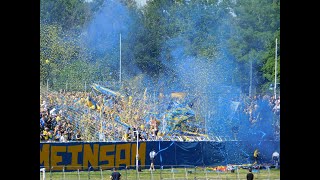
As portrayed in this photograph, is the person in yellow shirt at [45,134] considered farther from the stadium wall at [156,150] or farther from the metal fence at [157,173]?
the metal fence at [157,173]

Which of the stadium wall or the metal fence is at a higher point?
the stadium wall

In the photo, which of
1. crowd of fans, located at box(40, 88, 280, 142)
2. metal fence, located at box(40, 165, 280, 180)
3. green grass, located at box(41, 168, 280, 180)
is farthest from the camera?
crowd of fans, located at box(40, 88, 280, 142)

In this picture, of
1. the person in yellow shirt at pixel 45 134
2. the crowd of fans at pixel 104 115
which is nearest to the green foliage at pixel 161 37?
the crowd of fans at pixel 104 115

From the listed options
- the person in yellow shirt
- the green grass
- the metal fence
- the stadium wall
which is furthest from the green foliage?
the green grass

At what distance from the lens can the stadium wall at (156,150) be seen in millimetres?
23375

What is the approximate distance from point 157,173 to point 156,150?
1.57m

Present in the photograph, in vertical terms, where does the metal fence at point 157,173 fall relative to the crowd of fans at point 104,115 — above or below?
below

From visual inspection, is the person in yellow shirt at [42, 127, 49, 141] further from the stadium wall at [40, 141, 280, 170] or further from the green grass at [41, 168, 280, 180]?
the green grass at [41, 168, 280, 180]

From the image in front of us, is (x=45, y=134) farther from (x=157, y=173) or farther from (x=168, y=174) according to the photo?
(x=168, y=174)

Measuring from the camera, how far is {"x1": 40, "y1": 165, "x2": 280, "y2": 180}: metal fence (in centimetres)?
2195

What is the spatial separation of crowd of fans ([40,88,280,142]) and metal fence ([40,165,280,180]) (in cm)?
167

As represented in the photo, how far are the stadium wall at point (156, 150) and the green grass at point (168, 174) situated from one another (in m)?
0.61
